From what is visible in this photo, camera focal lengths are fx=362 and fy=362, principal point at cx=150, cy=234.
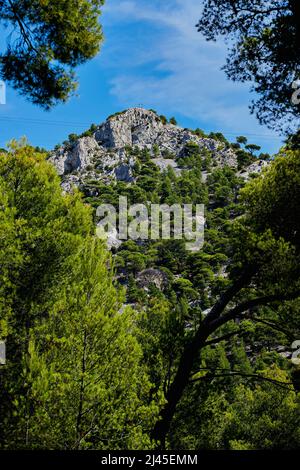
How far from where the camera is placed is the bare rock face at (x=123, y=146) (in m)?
164

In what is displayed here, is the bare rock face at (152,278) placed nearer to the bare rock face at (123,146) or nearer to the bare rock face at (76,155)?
the bare rock face at (123,146)

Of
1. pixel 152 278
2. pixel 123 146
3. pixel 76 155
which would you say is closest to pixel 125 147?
pixel 123 146

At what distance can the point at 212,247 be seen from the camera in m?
115

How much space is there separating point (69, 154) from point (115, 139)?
23487 mm

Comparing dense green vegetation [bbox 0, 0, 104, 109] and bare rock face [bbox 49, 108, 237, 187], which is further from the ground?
bare rock face [bbox 49, 108, 237, 187]

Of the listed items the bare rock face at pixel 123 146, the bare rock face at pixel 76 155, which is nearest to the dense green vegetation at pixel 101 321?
the bare rock face at pixel 123 146

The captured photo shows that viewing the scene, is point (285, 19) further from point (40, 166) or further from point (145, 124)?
point (145, 124)

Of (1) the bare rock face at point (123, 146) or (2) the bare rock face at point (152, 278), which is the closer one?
(2) the bare rock face at point (152, 278)

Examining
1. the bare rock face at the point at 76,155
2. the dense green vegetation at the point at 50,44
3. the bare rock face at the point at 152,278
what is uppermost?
the bare rock face at the point at 76,155

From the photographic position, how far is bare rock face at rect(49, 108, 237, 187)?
539 feet

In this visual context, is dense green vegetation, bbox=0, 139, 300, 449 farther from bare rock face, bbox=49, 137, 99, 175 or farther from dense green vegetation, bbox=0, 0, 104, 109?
bare rock face, bbox=49, 137, 99, 175

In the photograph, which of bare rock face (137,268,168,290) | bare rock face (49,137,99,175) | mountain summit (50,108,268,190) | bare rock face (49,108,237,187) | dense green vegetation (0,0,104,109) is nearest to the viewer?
dense green vegetation (0,0,104,109)

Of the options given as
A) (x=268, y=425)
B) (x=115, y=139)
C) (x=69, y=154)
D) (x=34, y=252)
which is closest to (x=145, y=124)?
(x=115, y=139)

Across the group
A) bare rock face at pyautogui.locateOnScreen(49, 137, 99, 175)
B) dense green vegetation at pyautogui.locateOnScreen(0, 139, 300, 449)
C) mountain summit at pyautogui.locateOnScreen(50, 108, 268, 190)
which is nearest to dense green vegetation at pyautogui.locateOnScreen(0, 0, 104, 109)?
dense green vegetation at pyautogui.locateOnScreen(0, 139, 300, 449)
